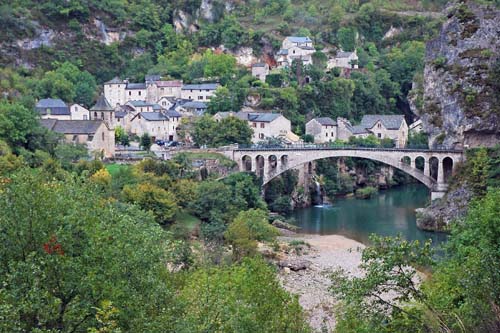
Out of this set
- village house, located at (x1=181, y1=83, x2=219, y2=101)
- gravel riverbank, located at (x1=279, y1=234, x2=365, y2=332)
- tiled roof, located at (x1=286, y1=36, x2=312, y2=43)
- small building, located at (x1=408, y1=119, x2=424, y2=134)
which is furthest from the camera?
tiled roof, located at (x1=286, y1=36, x2=312, y2=43)

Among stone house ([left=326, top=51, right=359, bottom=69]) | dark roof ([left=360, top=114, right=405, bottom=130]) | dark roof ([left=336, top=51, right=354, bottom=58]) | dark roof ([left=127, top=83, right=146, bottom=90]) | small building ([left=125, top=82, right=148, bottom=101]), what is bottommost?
dark roof ([left=360, top=114, right=405, bottom=130])

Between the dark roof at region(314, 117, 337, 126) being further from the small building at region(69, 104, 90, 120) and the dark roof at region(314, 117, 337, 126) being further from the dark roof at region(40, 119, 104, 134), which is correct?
the dark roof at region(40, 119, 104, 134)

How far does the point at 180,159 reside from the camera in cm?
5484

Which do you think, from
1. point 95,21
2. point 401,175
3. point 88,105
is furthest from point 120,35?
point 401,175

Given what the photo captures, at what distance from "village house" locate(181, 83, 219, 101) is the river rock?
3824 centimetres

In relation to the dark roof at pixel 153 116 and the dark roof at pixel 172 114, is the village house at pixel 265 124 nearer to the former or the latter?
the dark roof at pixel 172 114

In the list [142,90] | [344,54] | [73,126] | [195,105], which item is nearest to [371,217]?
[73,126]

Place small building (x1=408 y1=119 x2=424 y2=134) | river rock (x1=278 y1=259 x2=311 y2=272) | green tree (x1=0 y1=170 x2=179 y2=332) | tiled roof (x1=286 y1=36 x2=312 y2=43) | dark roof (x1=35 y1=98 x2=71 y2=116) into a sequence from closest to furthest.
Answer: green tree (x1=0 y1=170 x2=179 y2=332)
river rock (x1=278 y1=259 x2=311 y2=272)
dark roof (x1=35 y1=98 x2=71 y2=116)
small building (x1=408 y1=119 x2=424 y2=134)
tiled roof (x1=286 y1=36 x2=312 y2=43)

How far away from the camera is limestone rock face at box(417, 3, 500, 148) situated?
54750 mm

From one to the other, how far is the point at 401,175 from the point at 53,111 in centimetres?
3034

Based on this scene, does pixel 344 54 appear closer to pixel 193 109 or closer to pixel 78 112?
pixel 193 109

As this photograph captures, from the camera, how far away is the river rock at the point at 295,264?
4075cm

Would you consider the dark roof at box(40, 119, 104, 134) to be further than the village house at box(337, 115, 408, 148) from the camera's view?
No

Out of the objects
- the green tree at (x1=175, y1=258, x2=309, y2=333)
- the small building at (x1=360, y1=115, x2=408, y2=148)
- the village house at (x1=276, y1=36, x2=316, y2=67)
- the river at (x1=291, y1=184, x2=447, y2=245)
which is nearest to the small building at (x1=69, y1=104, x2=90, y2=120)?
the river at (x1=291, y1=184, x2=447, y2=245)
